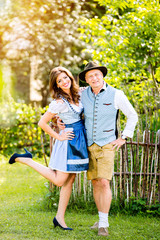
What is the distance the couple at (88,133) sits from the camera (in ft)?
10.8

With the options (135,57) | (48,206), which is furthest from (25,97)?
(48,206)

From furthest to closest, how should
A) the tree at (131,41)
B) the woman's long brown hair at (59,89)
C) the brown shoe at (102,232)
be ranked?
the tree at (131,41) → the woman's long brown hair at (59,89) → the brown shoe at (102,232)

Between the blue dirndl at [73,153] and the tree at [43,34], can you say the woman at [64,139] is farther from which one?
the tree at [43,34]

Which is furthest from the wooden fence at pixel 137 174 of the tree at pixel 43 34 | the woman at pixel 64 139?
the tree at pixel 43 34

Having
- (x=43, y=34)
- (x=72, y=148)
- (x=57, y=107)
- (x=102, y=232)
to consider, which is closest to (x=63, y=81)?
(x=57, y=107)

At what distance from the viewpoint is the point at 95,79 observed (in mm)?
3322

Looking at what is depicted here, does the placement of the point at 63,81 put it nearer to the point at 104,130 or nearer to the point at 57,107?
the point at 57,107

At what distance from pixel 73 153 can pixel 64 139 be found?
0.17 metres

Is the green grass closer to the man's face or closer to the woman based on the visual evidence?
the woman

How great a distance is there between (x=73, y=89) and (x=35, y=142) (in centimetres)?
456

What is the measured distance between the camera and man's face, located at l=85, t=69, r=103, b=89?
10.9ft

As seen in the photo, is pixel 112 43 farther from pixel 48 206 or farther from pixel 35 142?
pixel 35 142

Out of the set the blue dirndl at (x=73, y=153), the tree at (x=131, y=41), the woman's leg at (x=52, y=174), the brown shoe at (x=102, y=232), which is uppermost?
the tree at (x=131, y=41)

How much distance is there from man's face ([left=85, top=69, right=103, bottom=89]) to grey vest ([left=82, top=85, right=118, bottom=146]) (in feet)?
0.25
